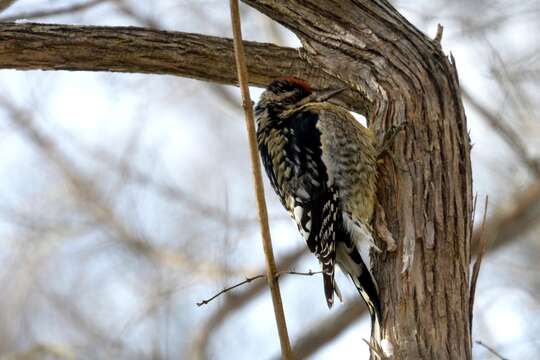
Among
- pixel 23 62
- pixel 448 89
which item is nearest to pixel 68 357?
pixel 23 62

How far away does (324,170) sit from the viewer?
14.4ft

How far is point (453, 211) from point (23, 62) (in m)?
2.18

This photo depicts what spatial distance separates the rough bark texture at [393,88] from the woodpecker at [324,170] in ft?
0.36

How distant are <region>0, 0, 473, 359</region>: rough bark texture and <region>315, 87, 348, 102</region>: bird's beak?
0.05 meters

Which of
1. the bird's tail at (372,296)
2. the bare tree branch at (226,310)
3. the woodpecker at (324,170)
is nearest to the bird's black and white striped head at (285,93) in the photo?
the woodpecker at (324,170)

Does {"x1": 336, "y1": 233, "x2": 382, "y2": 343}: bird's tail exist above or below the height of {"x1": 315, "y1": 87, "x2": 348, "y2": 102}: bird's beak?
below

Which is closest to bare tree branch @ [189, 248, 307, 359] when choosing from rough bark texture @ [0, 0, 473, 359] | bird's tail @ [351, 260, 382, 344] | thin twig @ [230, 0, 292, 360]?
rough bark texture @ [0, 0, 473, 359]

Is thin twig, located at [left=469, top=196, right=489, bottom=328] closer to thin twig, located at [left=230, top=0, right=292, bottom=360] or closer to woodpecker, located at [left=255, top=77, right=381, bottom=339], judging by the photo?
woodpecker, located at [left=255, top=77, right=381, bottom=339]

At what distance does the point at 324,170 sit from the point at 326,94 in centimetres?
50

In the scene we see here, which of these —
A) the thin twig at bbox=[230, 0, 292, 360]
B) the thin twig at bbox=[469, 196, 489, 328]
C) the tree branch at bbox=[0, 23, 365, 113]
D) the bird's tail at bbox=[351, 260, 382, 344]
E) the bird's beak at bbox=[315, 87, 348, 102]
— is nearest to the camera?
the thin twig at bbox=[230, 0, 292, 360]

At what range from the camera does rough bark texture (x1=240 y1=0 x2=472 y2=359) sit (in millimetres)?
3674

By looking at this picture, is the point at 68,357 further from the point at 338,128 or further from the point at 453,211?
the point at 453,211

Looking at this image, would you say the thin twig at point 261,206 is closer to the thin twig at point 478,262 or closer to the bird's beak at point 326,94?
the thin twig at point 478,262

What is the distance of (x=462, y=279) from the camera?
3754mm
